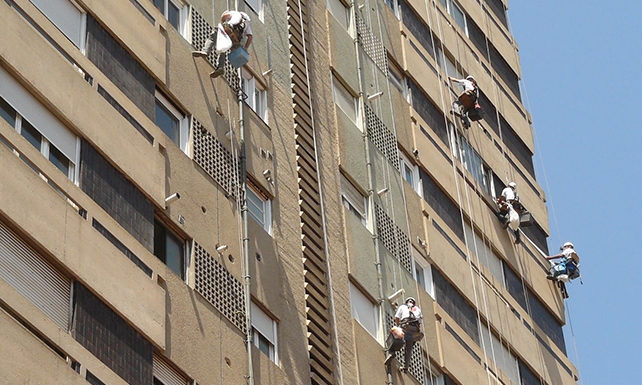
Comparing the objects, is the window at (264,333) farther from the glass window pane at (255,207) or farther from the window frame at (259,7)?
the window frame at (259,7)

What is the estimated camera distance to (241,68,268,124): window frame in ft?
90.9

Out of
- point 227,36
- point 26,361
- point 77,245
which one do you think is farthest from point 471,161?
point 26,361

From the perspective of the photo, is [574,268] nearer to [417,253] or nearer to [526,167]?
[526,167]

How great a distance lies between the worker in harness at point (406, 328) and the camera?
93.2 ft

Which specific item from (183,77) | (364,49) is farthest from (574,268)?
(183,77)

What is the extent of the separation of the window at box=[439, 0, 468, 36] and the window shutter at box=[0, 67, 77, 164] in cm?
2100

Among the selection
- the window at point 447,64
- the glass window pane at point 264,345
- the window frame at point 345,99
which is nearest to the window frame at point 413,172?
the window frame at point 345,99

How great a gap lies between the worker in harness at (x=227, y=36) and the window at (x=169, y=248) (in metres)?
3.89

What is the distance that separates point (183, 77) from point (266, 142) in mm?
2554

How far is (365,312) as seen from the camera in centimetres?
2897

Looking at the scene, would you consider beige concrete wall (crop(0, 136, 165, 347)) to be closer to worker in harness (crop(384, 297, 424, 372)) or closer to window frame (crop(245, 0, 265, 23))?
worker in harness (crop(384, 297, 424, 372))

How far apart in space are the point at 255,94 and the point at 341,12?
6578 millimetres

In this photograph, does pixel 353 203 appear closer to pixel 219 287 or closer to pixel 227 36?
pixel 227 36

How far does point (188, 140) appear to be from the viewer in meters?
25.0
